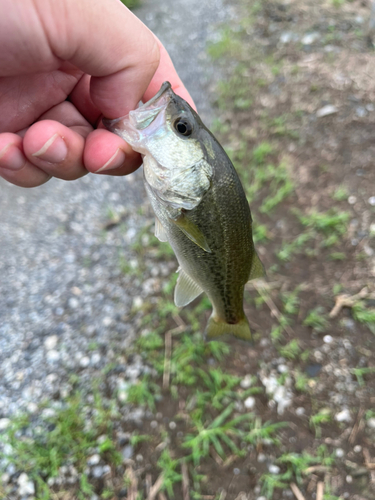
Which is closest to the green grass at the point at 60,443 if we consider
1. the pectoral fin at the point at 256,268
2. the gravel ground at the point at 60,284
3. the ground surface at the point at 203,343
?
the ground surface at the point at 203,343

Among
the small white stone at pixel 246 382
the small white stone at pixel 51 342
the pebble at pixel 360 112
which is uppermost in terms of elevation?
the small white stone at pixel 51 342

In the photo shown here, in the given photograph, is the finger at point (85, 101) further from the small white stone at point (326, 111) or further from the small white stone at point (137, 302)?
the small white stone at point (326, 111)

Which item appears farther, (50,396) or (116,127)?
(50,396)

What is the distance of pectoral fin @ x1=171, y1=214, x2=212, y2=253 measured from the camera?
166 cm

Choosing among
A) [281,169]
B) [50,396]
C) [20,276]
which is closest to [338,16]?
[281,169]

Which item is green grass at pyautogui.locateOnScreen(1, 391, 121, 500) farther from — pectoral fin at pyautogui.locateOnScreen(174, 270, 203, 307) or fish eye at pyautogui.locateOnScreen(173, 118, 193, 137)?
fish eye at pyautogui.locateOnScreen(173, 118, 193, 137)

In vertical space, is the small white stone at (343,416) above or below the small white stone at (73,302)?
below

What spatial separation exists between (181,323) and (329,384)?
1.26 metres

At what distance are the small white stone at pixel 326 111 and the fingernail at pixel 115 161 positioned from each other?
11.9ft

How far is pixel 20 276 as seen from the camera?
336cm

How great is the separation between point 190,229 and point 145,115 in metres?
0.57

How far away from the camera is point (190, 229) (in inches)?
65.3

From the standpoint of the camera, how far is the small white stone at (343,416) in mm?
2535

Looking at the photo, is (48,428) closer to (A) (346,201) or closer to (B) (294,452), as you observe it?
(B) (294,452)
